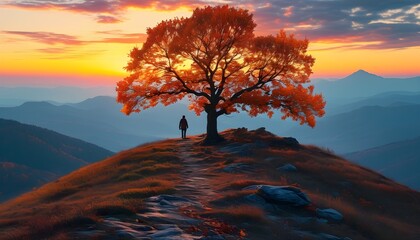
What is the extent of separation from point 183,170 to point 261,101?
57.8ft

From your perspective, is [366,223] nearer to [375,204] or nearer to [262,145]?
[375,204]

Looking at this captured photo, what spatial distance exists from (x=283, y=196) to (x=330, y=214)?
2.63 metres

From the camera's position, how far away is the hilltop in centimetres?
1462

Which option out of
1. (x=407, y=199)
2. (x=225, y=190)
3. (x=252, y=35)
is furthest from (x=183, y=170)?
(x=252, y=35)

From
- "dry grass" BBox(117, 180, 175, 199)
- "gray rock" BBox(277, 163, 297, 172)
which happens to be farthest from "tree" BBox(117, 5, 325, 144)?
"dry grass" BBox(117, 180, 175, 199)

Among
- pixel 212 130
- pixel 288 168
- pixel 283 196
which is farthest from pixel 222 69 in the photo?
pixel 283 196

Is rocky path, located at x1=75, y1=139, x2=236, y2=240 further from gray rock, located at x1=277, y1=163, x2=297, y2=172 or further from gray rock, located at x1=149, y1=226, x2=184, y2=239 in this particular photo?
gray rock, located at x1=277, y1=163, x2=297, y2=172

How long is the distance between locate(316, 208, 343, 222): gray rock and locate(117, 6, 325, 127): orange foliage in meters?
24.7

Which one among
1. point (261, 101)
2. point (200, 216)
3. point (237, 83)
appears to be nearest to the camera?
point (200, 216)

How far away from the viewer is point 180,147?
1769 inches

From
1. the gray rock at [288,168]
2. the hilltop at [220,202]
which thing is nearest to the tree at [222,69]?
the hilltop at [220,202]

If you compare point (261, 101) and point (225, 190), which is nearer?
point (225, 190)

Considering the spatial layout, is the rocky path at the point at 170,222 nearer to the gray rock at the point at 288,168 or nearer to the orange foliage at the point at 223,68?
the gray rock at the point at 288,168

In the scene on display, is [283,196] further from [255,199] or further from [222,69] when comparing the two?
[222,69]
